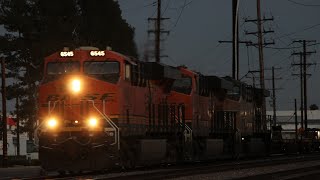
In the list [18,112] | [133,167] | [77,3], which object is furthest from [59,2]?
[133,167]

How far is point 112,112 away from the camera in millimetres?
24562

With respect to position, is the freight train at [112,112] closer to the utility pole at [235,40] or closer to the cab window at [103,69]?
the cab window at [103,69]

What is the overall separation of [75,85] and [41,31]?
41490 mm

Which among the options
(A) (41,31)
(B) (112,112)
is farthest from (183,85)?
(A) (41,31)

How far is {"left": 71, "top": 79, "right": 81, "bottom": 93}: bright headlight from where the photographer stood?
24.8m

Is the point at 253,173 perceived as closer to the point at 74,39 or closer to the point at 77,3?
the point at 74,39

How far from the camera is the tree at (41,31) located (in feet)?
210

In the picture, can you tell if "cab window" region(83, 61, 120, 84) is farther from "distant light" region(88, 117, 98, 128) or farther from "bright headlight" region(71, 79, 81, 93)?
"distant light" region(88, 117, 98, 128)

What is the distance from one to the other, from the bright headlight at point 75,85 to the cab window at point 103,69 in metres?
0.54

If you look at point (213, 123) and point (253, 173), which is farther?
point (213, 123)

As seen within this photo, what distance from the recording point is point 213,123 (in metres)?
37.2

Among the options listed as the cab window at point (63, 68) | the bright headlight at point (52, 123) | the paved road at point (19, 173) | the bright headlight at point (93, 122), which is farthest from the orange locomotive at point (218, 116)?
the bright headlight at point (52, 123)

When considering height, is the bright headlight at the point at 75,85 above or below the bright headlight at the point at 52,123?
above

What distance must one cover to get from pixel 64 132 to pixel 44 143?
0.84 meters
